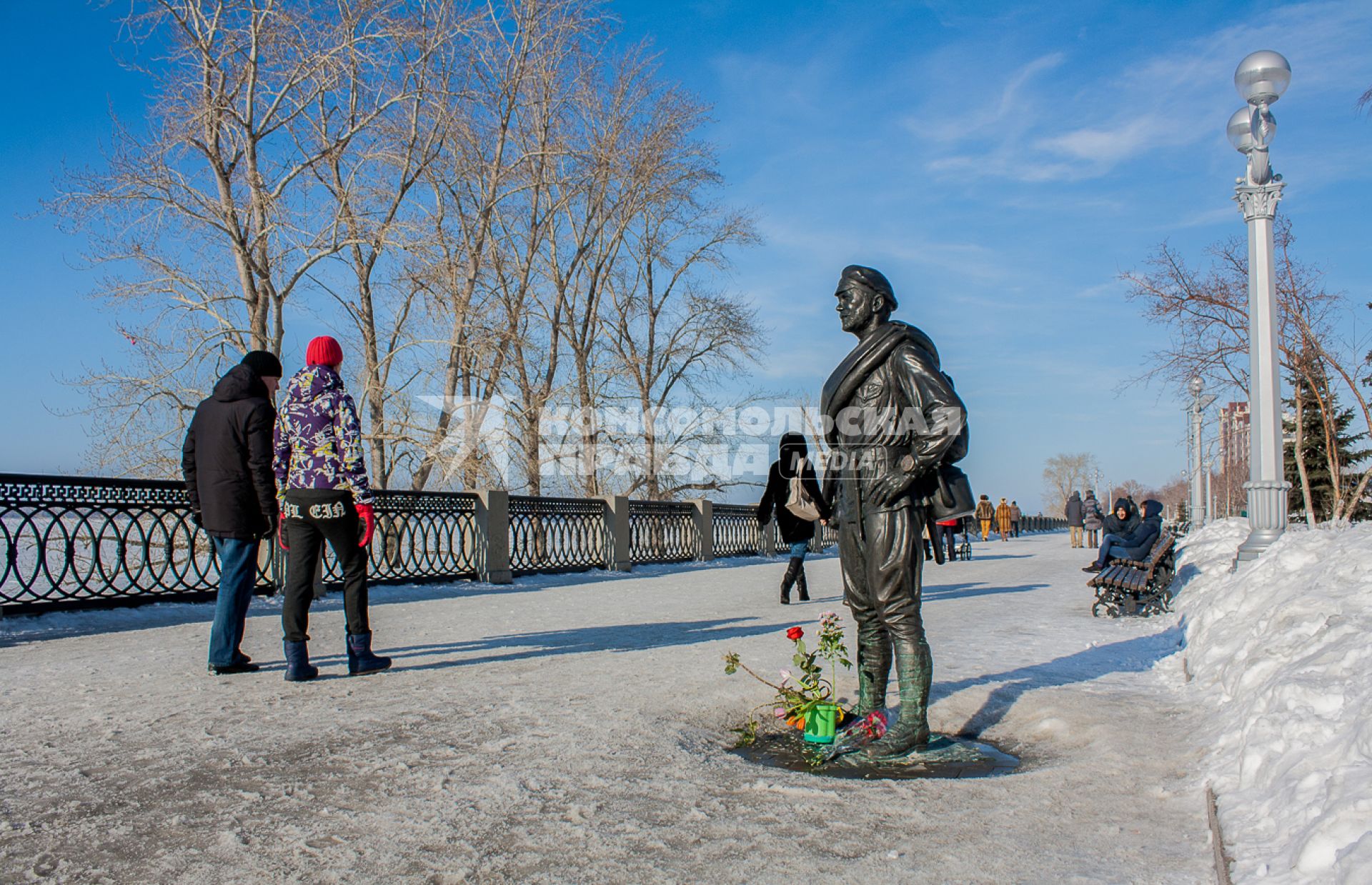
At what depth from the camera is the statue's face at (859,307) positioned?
4.47 m

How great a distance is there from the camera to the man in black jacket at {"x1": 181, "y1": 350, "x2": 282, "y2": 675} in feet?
19.4

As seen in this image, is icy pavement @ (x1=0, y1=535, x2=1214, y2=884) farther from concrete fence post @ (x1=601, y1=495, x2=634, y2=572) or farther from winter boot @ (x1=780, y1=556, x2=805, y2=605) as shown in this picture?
concrete fence post @ (x1=601, y1=495, x2=634, y2=572)

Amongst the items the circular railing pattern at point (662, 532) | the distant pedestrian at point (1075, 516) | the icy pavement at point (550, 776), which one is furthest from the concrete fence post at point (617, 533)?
the distant pedestrian at point (1075, 516)

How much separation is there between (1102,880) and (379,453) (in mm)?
20342

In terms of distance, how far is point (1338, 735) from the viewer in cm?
309

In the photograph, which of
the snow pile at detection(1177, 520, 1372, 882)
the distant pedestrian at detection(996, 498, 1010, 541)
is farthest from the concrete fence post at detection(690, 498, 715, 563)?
the distant pedestrian at detection(996, 498, 1010, 541)

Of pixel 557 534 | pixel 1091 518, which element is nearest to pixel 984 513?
pixel 1091 518

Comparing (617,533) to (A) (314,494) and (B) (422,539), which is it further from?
(A) (314,494)

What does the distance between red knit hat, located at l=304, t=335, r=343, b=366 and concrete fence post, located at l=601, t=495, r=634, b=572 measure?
516 inches

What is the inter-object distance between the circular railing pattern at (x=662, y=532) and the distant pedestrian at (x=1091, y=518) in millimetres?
12125

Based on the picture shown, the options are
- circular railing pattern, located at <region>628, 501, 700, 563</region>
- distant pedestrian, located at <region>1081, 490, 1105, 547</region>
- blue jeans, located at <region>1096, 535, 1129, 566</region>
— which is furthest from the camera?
distant pedestrian, located at <region>1081, 490, 1105, 547</region>

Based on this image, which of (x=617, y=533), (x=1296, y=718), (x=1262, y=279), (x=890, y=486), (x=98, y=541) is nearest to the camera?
(x=1296, y=718)

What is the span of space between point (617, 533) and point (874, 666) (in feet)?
48.8

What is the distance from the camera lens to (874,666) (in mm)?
4496
